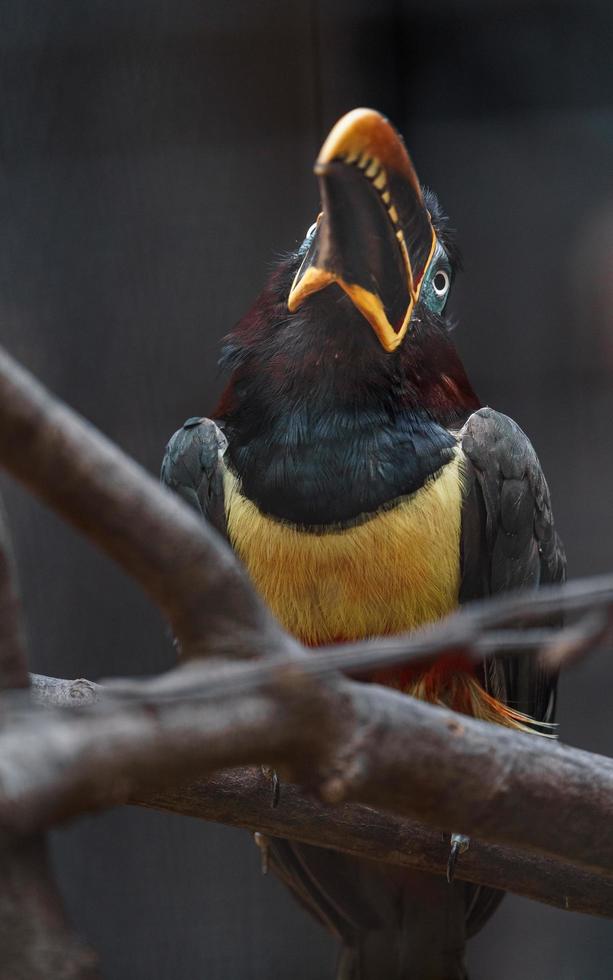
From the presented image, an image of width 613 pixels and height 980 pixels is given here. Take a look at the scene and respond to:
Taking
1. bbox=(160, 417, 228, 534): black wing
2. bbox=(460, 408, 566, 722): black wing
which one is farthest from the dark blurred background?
bbox=(460, 408, 566, 722): black wing

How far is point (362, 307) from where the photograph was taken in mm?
1094

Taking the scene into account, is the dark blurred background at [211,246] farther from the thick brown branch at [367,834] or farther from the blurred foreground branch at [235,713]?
the blurred foreground branch at [235,713]

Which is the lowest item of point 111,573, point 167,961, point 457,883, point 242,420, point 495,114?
point 167,961

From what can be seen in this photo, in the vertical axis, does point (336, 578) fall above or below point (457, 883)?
above

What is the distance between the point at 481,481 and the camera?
1280 millimetres

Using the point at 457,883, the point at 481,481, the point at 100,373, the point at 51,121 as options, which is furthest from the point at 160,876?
the point at 51,121

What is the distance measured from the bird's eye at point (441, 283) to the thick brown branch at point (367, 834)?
1.91 ft

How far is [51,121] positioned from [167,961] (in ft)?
4.15

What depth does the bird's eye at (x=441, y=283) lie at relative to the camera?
1363mm

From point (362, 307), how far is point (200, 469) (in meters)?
0.31

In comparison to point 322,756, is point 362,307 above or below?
above

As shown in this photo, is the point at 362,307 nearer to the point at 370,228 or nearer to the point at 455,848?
the point at 370,228

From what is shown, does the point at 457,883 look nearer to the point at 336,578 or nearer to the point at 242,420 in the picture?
the point at 336,578

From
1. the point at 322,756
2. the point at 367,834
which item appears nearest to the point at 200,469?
the point at 367,834
